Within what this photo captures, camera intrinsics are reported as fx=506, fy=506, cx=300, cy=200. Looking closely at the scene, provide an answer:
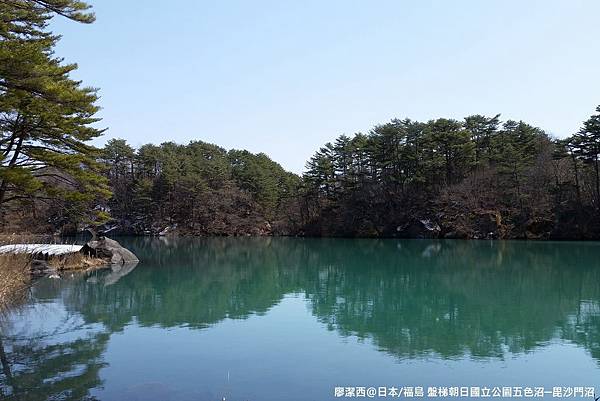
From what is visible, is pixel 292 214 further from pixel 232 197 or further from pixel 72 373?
pixel 72 373

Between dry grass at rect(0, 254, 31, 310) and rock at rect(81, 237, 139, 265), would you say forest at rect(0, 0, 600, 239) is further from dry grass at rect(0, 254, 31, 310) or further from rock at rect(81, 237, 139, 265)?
dry grass at rect(0, 254, 31, 310)

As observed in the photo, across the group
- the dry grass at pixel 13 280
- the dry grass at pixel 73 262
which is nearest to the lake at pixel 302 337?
the dry grass at pixel 13 280

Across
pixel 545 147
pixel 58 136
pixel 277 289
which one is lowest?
pixel 277 289

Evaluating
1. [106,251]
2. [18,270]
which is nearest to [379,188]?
[106,251]

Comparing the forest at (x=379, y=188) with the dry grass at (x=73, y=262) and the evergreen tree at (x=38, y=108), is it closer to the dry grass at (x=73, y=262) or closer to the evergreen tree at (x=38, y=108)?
the dry grass at (x=73, y=262)

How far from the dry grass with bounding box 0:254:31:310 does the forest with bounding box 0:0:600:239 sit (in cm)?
1191

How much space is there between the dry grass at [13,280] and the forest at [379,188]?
39.1 feet

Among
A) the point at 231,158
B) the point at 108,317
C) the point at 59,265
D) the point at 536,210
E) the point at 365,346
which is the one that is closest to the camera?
the point at 365,346

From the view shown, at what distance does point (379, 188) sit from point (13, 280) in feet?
137

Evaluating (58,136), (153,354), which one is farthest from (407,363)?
(58,136)

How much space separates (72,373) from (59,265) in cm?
1436

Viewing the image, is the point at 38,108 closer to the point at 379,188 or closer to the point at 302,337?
the point at 302,337

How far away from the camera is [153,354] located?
8.34 meters

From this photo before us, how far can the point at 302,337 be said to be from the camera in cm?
975
